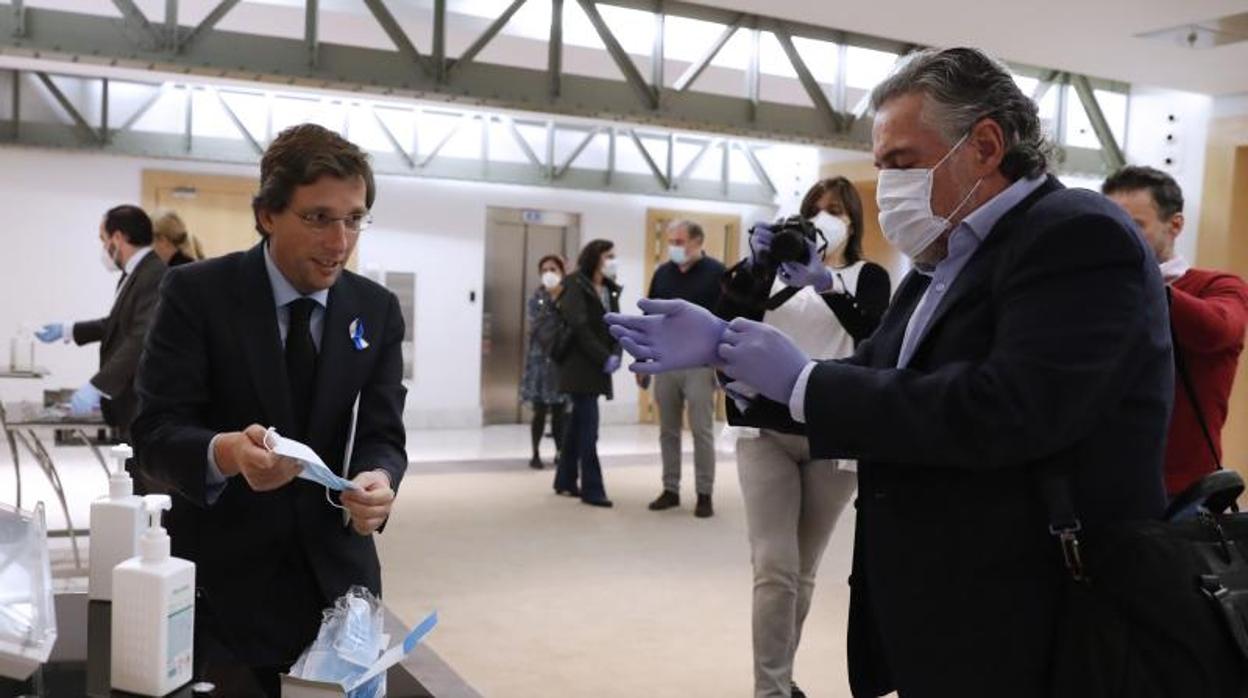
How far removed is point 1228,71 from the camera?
7180 millimetres

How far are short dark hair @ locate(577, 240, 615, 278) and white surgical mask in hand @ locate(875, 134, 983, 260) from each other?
586 cm

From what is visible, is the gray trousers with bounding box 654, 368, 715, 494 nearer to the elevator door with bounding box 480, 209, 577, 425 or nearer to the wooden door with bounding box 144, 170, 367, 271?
the elevator door with bounding box 480, 209, 577, 425

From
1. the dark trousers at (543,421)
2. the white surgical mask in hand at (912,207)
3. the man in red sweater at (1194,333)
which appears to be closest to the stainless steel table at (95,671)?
the white surgical mask in hand at (912,207)

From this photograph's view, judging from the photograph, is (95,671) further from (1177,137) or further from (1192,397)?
(1177,137)

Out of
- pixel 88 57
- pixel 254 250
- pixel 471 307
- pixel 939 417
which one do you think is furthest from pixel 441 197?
pixel 939 417

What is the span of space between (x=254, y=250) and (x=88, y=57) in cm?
371

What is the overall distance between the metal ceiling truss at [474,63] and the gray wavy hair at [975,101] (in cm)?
433

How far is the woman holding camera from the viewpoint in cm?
333

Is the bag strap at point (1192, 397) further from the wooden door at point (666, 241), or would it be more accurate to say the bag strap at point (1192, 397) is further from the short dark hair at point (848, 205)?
the wooden door at point (666, 241)

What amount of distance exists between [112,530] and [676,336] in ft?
2.92

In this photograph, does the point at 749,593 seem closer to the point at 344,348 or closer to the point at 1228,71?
the point at 344,348

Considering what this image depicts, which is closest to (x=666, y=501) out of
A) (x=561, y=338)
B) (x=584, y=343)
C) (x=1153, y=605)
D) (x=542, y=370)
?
(x=584, y=343)

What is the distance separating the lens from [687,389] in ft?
23.0

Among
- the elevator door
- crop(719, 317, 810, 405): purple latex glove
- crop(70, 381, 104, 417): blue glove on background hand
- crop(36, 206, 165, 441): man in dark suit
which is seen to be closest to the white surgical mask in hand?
crop(719, 317, 810, 405): purple latex glove
